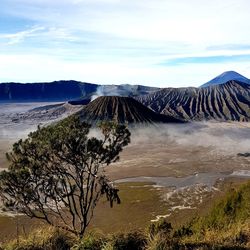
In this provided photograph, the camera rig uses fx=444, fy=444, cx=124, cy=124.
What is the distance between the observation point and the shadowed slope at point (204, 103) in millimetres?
157125

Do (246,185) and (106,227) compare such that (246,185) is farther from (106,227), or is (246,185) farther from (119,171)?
(119,171)

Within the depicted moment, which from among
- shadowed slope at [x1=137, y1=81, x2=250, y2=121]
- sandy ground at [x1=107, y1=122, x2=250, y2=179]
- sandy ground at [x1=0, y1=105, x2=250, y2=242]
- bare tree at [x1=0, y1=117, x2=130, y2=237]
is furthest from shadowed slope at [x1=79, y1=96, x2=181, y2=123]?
bare tree at [x1=0, y1=117, x2=130, y2=237]

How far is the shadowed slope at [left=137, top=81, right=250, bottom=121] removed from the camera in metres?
157

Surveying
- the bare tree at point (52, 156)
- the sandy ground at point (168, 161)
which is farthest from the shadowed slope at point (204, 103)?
the bare tree at point (52, 156)

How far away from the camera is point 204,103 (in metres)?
174

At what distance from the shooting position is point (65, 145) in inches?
776

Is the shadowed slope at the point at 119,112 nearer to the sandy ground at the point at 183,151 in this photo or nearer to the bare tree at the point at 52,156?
the sandy ground at the point at 183,151

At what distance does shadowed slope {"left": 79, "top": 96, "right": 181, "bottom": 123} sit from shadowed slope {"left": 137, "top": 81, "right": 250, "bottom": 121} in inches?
1195

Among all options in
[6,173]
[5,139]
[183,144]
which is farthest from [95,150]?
[5,139]

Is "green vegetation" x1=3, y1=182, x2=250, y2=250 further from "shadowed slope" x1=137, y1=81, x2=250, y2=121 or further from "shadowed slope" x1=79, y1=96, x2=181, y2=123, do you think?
"shadowed slope" x1=137, y1=81, x2=250, y2=121

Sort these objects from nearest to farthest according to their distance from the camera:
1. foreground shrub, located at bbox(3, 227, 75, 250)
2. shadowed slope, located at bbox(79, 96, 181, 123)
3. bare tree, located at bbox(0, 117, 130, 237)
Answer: foreground shrub, located at bbox(3, 227, 75, 250)
bare tree, located at bbox(0, 117, 130, 237)
shadowed slope, located at bbox(79, 96, 181, 123)

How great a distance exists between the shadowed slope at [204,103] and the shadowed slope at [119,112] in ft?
99.6

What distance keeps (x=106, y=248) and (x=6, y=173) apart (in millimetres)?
12431

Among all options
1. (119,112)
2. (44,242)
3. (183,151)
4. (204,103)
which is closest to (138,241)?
(44,242)
